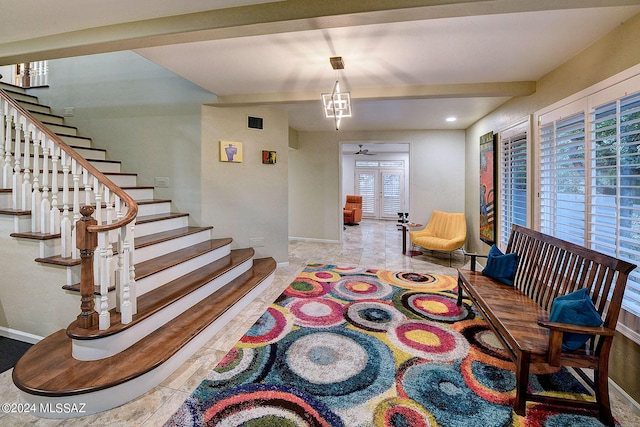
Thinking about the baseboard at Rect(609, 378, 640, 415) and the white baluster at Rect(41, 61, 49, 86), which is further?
the white baluster at Rect(41, 61, 49, 86)

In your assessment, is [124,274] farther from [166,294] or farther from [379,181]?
[379,181]

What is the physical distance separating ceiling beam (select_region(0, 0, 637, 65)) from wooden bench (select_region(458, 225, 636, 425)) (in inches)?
62.5

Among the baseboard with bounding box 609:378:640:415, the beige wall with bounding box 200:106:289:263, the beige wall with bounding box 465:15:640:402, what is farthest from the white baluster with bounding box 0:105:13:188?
the baseboard with bounding box 609:378:640:415

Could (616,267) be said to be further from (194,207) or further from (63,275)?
(194,207)

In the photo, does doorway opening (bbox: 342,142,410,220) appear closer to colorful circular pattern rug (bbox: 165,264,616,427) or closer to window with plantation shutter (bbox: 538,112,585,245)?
window with plantation shutter (bbox: 538,112,585,245)

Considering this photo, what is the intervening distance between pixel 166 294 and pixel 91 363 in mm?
718

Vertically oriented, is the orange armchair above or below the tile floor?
above

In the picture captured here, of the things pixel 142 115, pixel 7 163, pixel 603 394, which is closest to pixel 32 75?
pixel 142 115

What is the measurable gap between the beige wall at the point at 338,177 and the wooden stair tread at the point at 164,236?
9.29 ft

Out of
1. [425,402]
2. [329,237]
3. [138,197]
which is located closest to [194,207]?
[138,197]

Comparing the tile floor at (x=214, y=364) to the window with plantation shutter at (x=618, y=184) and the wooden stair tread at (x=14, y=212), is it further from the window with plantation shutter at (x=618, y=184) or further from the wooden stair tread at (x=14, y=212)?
the wooden stair tread at (x=14, y=212)

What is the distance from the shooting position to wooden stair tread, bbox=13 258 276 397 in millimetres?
1585

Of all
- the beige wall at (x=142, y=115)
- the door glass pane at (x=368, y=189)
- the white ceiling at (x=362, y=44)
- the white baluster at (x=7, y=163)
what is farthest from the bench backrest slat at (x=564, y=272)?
the door glass pane at (x=368, y=189)

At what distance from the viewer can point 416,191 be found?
5.84 metres
